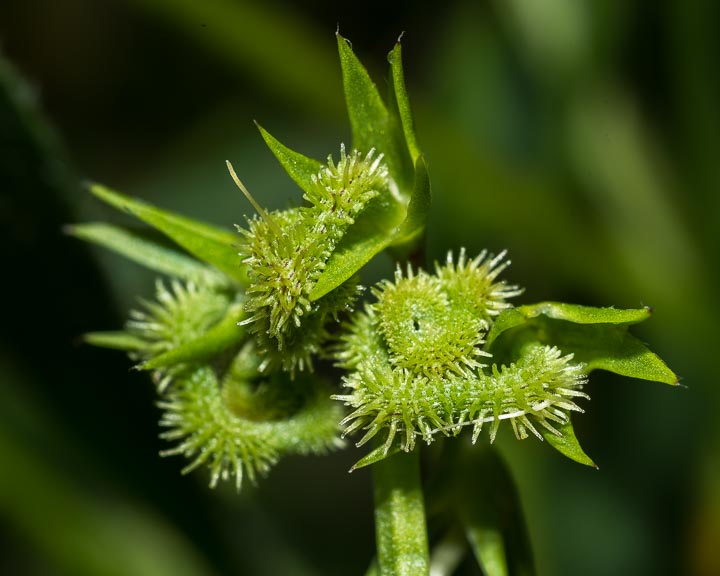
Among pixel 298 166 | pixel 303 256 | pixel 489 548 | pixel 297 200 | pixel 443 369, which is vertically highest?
Result: pixel 297 200

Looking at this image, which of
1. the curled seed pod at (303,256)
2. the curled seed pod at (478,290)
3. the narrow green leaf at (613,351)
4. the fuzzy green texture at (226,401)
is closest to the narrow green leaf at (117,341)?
the fuzzy green texture at (226,401)

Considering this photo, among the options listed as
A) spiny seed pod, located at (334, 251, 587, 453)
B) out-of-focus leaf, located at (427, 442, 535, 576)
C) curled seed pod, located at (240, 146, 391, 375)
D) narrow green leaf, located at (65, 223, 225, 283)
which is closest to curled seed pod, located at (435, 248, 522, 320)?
spiny seed pod, located at (334, 251, 587, 453)

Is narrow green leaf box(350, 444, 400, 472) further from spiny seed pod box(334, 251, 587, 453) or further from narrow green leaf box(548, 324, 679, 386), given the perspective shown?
narrow green leaf box(548, 324, 679, 386)

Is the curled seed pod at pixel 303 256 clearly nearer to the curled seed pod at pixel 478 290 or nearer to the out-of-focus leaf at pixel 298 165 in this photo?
the out-of-focus leaf at pixel 298 165

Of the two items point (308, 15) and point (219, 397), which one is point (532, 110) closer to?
point (308, 15)

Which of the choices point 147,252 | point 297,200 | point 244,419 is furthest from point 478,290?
point 297,200

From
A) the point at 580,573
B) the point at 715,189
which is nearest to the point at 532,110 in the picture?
the point at 715,189

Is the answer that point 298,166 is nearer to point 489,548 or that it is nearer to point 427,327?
point 427,327
